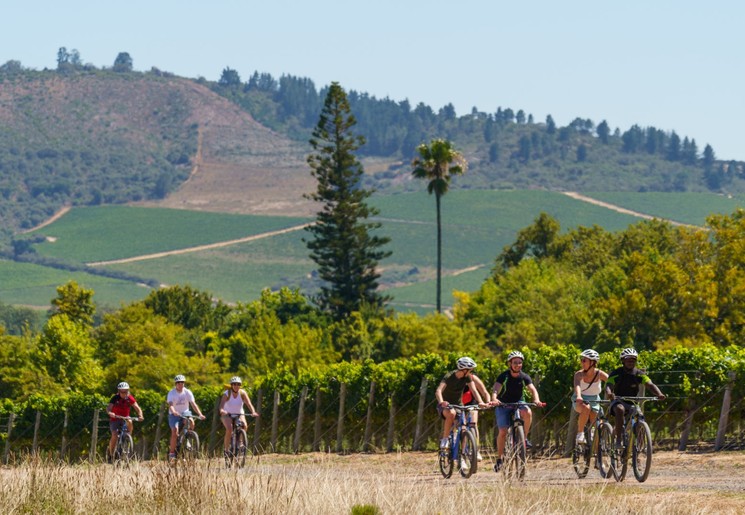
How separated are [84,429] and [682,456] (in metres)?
32.2

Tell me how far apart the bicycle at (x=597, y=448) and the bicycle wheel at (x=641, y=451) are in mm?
317

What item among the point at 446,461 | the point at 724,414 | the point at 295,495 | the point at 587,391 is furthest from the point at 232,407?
the point at 295,495

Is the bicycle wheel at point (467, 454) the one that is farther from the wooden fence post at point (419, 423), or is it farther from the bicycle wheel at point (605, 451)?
the wooden fence post at point (419, 423)

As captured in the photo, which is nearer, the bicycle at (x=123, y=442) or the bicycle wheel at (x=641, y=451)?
the bicycle wheel at (x=641, y=451)

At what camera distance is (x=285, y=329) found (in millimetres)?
94062

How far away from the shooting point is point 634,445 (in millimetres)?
18797

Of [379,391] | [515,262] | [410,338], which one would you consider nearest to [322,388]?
[379,391]

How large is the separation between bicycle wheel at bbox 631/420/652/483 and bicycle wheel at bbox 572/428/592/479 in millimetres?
1043

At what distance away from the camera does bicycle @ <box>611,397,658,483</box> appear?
1831cm

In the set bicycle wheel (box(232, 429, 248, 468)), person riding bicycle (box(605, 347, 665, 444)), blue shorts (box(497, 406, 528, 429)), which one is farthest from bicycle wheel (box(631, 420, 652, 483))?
bicycle wheel (box(232, 429, 248, 468))

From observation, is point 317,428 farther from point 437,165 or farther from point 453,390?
point 437,165

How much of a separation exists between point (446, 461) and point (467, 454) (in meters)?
0.49

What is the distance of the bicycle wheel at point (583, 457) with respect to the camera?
19734 mm

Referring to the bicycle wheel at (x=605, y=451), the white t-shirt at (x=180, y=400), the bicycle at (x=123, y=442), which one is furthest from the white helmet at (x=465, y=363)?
the bicycle at (x=123, y=442)
